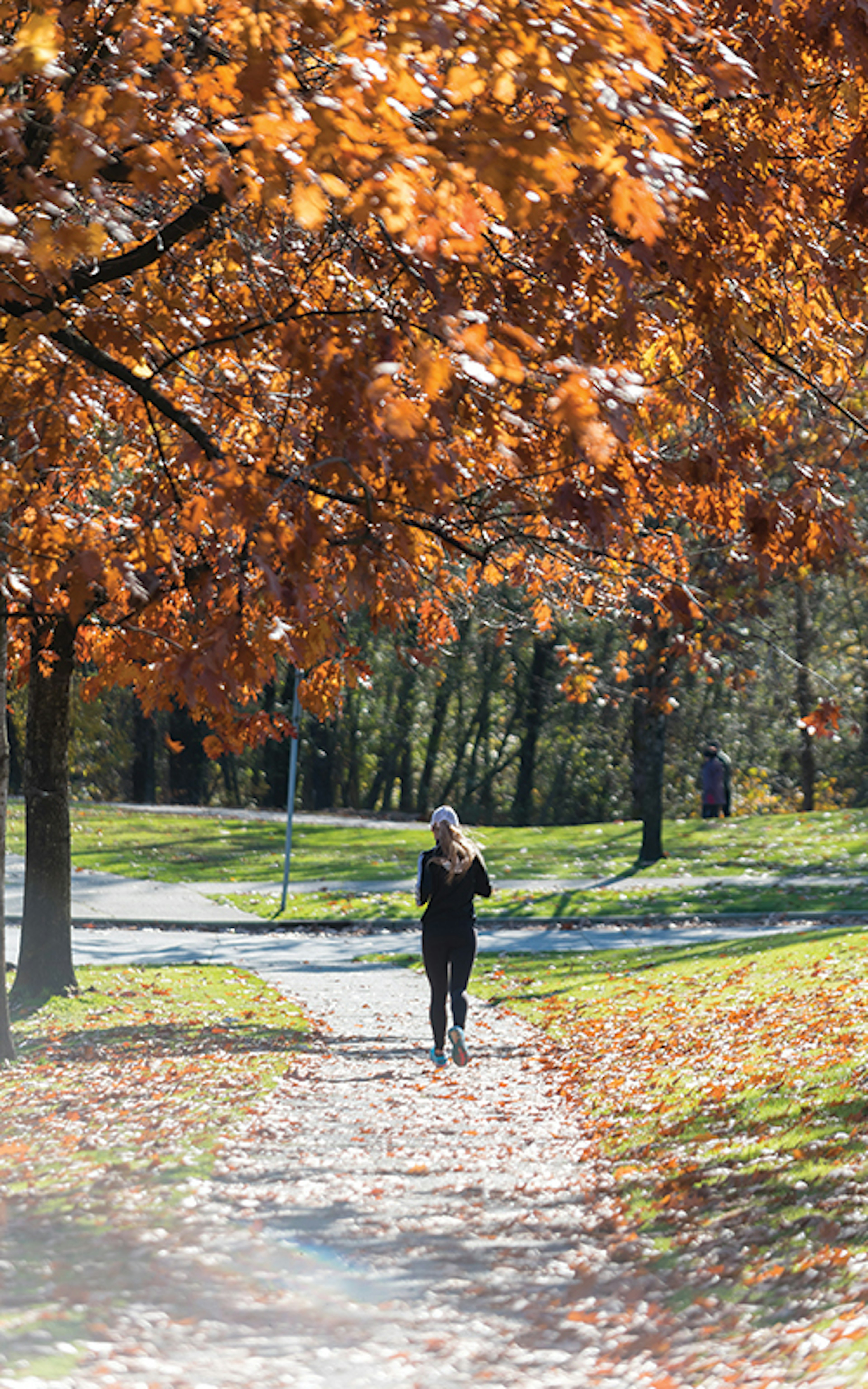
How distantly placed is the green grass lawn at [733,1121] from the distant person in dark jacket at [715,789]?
17507 mm

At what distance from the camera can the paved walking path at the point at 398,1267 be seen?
4.75 metres

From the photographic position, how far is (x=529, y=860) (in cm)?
2644

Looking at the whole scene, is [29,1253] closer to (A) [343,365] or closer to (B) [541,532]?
(A) [343,365]

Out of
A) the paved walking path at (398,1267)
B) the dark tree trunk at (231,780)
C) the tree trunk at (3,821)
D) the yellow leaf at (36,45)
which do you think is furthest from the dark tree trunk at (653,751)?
the dark tree trunk at (231,780)

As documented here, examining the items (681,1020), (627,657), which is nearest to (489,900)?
(627,657)

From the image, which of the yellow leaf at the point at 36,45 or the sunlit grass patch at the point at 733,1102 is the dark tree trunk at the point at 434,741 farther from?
the yellow leaf at the point at 36,45

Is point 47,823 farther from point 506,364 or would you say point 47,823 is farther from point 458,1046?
point 506,364

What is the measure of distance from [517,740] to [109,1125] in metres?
42.3

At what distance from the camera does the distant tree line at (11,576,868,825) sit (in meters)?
37.4

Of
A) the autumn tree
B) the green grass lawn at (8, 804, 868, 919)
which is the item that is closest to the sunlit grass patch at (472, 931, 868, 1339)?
the autumn tree

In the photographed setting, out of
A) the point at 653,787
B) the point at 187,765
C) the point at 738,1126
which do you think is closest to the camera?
the point at 738,1126

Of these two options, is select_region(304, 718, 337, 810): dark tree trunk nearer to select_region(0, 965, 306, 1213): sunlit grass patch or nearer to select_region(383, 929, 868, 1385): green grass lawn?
select_region(0, 965, 306, 1213): sunlit grass patch

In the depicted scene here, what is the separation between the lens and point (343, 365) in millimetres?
5953

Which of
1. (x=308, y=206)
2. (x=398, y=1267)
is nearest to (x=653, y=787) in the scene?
(x=398, y=1267)
